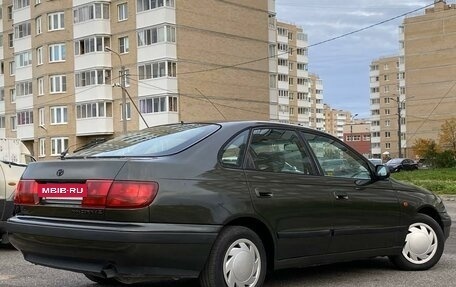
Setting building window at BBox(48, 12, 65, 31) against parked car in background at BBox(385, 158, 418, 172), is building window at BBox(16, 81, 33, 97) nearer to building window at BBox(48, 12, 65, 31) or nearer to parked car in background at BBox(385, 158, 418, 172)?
building window at BBox(48, 12, 65, 31)

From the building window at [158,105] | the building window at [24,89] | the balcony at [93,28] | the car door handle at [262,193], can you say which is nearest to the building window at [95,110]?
the building window at [158,105]

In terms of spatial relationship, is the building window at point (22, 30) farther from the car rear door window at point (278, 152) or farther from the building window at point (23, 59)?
the car rear door window at point (278, 152)

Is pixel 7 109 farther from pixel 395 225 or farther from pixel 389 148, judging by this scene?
pixel 389 148

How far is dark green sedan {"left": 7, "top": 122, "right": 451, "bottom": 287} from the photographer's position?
4.73m

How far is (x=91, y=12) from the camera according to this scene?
5188 cm

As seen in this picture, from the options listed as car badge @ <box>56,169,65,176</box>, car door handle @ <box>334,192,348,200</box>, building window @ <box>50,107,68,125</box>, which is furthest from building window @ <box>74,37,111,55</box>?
car badge @ <box>56,169,65,176</box>

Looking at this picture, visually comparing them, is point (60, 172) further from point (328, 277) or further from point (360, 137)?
point (360, 137)

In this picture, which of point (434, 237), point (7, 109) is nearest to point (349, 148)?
point (434, 237)

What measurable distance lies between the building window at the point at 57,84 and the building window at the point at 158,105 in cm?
→ 852

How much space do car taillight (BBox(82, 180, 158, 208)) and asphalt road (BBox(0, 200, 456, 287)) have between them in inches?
60.5


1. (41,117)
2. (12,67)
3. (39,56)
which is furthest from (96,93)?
(12,67)

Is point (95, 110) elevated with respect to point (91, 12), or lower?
lower

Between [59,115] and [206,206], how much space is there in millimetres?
50540

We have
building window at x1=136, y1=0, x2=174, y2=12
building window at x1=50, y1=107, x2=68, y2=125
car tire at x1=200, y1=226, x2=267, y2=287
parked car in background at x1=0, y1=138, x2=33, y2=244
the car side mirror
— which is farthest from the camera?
building window at x1=50, y1=107, x2=68, y2=125
